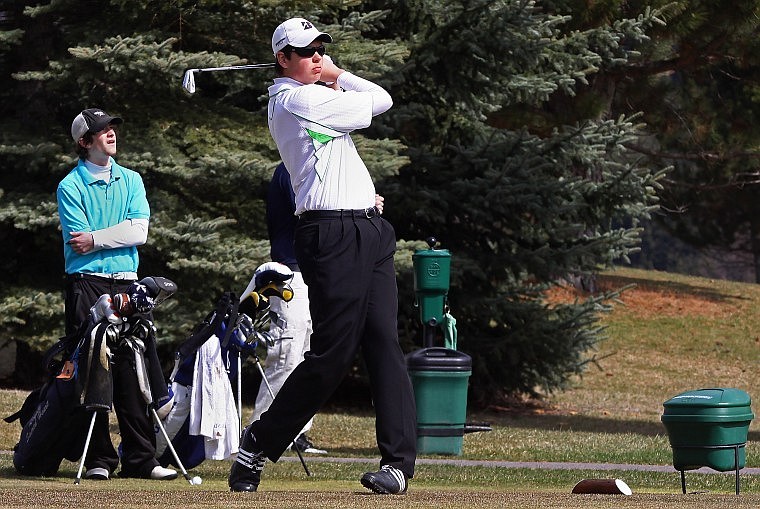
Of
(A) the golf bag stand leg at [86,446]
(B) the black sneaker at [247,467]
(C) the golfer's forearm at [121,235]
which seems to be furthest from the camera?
(C) the golfer's forearm at [121,235]

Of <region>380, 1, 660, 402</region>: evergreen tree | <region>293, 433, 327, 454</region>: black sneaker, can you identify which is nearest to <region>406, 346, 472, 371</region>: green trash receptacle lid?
<region>293, 433, 327, 454</region>: black sneaker

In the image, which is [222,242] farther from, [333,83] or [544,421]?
[333,83]

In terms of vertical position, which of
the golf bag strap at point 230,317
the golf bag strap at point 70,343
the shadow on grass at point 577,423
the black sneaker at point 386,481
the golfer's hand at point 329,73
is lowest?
the shadow on grass at point 577,423

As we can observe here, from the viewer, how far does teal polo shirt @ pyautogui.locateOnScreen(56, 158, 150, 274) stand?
26.4ft

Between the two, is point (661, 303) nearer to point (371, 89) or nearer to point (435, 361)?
point (435, 361)

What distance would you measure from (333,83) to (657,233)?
74.9 meters

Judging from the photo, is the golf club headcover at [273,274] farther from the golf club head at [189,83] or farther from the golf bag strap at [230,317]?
the golf club head at [189,83]

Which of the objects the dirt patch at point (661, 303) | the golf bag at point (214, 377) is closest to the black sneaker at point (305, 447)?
the golf bag at point (214, 377)

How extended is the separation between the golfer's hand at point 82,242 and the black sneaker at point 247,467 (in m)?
1.82

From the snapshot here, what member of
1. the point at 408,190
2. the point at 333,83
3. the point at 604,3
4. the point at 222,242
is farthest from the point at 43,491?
the point at 604,3

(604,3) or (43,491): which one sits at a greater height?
(604,3)

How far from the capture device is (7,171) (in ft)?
46.9

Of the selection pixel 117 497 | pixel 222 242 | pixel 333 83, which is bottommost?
pixel 117 497

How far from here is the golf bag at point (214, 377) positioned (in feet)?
26.9
